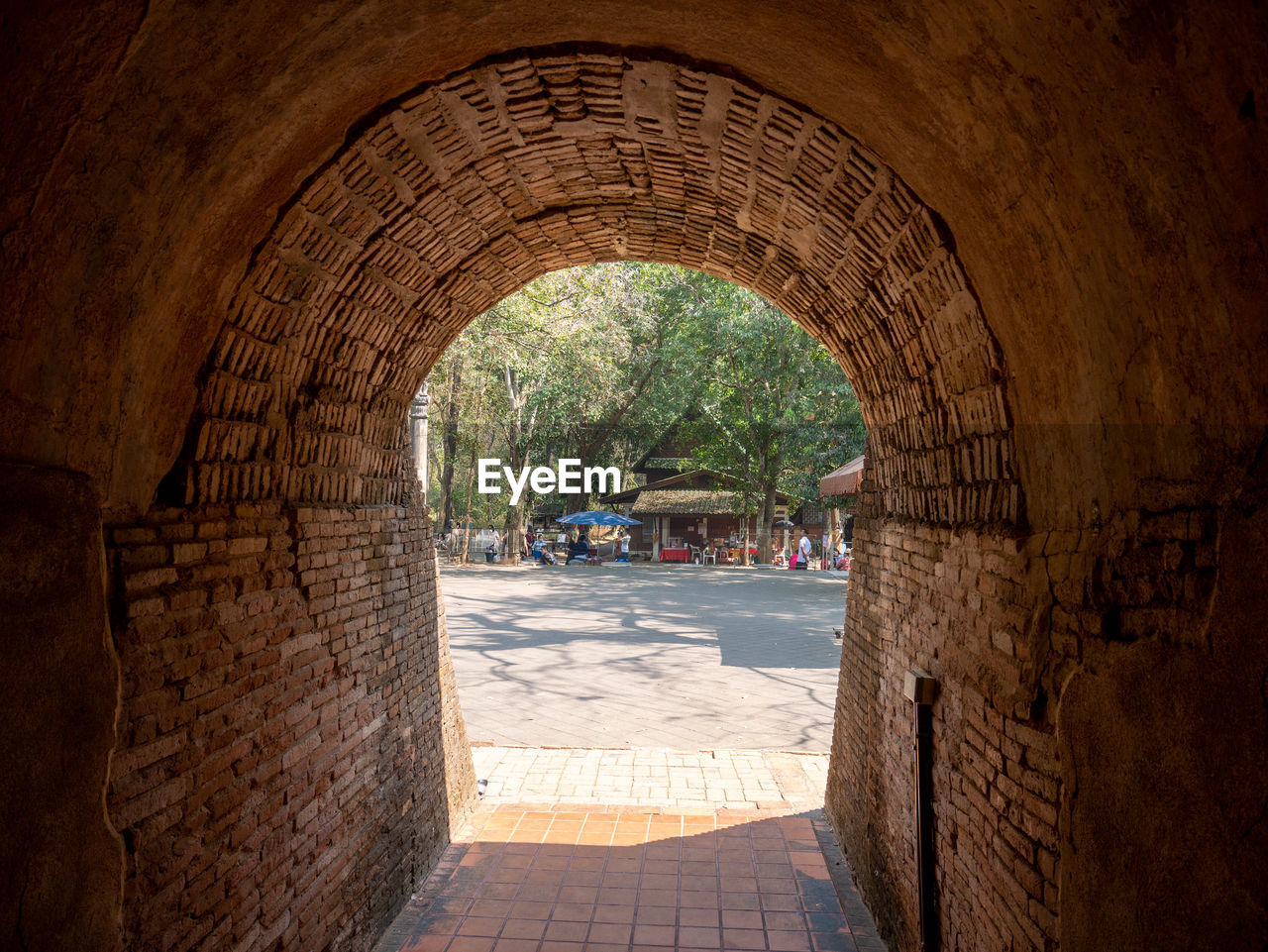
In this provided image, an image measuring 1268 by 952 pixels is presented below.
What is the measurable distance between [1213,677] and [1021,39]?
1.46 meters

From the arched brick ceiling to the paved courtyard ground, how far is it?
3979 mm

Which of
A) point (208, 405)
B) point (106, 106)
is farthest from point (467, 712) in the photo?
point (106, 106)

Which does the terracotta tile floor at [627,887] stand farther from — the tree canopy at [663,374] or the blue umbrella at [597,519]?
the blue umbrella at [597,519]

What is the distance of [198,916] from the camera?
2.97 meters

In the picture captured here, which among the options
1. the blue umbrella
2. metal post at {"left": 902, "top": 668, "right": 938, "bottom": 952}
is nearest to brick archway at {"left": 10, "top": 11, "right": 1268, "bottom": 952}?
metal post at {"left": 902, "top": 668, "right": 938, "bottom": 952}

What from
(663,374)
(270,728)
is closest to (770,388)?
(663,374)

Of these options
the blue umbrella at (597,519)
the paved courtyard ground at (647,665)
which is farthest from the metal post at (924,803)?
the blue umbrella at (597,519)

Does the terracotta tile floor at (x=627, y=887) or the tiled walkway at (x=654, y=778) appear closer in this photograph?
the terracotta tile floor at (x=627, y=887)

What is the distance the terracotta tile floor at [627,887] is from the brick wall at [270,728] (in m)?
0.36

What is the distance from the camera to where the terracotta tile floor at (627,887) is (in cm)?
455

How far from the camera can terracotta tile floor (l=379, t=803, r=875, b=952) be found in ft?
14.9

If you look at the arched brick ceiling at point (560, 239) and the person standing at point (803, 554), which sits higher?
the arched brick ceiling at point (560, 239)

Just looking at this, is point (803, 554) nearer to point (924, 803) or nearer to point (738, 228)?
point (738, 228)

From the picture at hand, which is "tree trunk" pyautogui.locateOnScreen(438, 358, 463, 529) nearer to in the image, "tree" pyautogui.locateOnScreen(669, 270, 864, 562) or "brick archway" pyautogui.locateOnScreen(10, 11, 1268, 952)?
"tree" pyautogui.locateOnScreen(669, 270, 864, 562)
